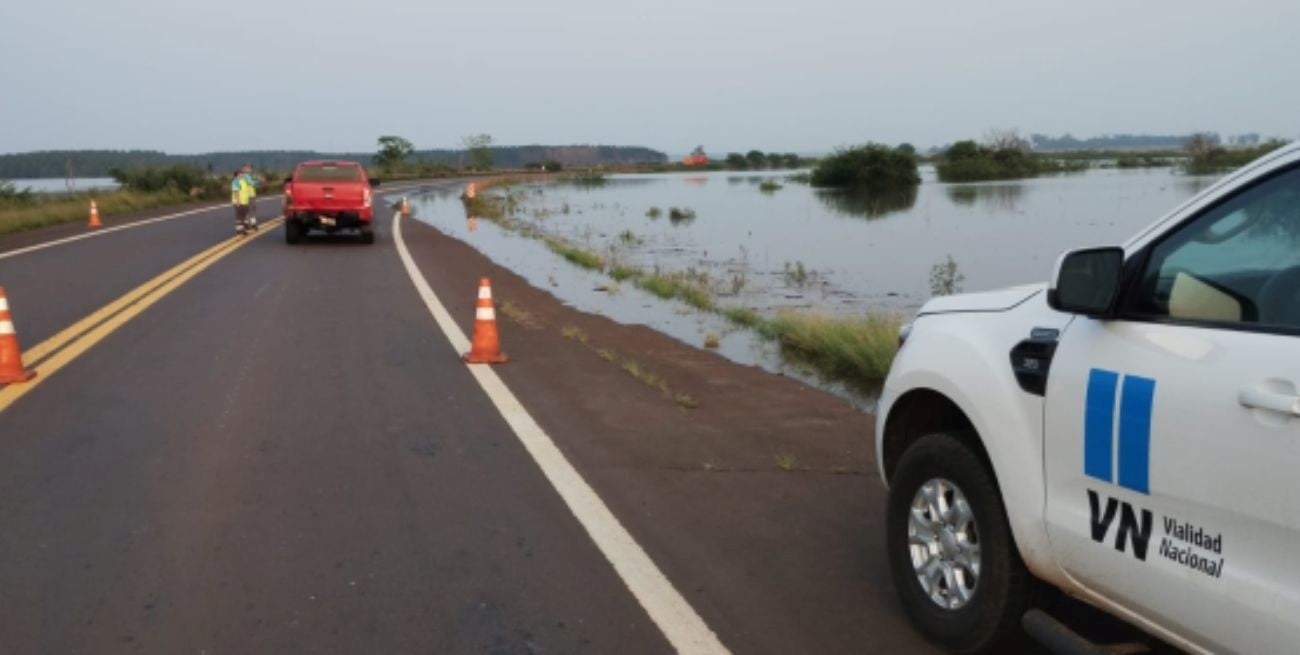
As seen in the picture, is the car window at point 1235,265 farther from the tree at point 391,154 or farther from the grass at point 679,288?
the tree at point 391,154

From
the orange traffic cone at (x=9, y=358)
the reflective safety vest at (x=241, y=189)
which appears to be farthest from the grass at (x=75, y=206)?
the orange traffic cone at (x=9, y=358)

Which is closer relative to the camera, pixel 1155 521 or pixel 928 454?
pixel 1155 521

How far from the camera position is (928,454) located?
14.4 feet

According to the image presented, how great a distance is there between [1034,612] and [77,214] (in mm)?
34324

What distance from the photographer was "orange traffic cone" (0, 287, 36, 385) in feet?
30.1

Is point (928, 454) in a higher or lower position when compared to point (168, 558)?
higher

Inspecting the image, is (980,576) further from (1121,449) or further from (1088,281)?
(1088,281)

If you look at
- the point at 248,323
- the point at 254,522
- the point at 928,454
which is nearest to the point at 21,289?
the point at 248,323

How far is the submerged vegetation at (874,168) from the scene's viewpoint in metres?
74.2

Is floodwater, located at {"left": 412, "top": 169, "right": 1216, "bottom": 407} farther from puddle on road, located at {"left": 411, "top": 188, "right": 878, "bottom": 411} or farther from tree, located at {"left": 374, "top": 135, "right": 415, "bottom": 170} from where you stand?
tree, located at {"left": 374, "top": 135, "right": 415, "bottom": 170}

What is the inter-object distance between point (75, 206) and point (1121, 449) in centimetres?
3677

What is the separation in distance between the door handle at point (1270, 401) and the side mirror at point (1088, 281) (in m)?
0.60

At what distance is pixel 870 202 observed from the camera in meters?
54.8

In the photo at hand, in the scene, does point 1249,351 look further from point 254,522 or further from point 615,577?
point 254,522
